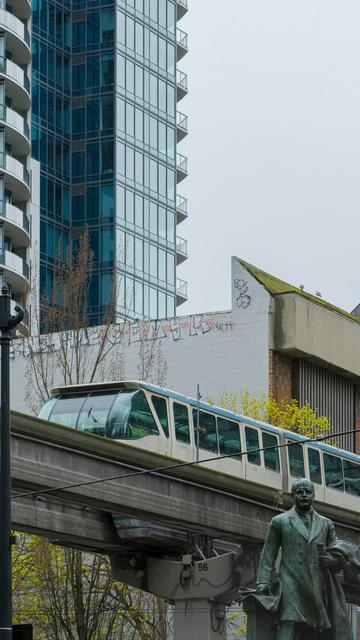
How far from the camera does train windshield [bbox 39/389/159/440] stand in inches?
1560

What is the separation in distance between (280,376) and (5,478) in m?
→ 45.6

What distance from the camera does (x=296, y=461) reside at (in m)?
47.2

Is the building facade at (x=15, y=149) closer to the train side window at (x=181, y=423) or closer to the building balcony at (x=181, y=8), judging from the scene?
the building balcony at (x=181, y=8)

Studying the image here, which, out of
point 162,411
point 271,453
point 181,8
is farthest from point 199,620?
point 181,8

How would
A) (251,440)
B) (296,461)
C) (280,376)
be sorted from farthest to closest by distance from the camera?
(280,376)
(296,461)
(251,440)

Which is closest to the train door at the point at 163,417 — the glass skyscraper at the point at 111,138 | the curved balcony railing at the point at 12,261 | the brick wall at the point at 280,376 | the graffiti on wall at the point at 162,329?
the brick wall at the point at 280,376

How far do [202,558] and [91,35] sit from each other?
3057 inches

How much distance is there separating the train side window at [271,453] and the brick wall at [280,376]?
20.1 meters

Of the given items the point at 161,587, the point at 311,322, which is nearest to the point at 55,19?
the point at 311,322

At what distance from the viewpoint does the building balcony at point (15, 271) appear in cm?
9325

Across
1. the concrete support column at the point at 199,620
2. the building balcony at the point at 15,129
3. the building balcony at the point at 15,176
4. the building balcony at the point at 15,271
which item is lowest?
the concrete support column at the point at 199,620

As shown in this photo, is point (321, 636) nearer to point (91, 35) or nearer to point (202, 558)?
point (202, 558)

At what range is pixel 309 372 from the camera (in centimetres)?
6969

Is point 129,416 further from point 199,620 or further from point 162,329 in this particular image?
point 162,329
